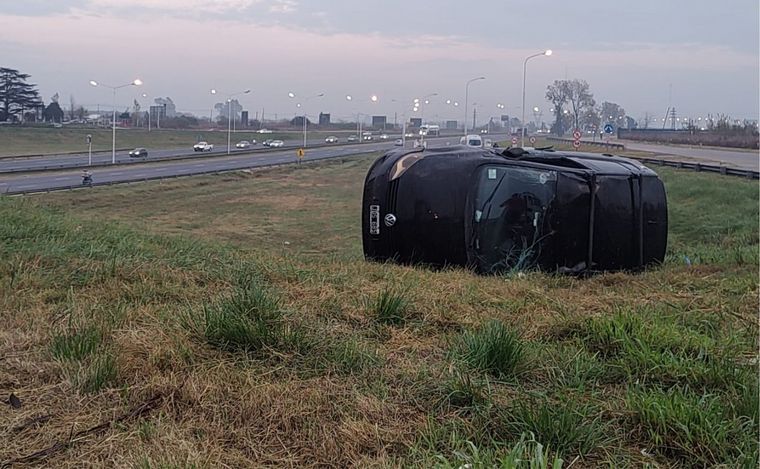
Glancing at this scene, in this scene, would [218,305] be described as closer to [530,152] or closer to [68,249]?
[68,249]

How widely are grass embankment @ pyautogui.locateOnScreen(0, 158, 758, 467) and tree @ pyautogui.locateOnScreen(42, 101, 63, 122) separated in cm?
10994

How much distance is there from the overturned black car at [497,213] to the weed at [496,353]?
174 inches

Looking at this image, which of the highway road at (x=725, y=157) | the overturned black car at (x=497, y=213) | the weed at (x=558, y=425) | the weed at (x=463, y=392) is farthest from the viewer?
the highway road at (x=725, y=157)

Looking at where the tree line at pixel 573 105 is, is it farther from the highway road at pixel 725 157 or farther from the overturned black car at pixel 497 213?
the overturned black car at pixel 497 213

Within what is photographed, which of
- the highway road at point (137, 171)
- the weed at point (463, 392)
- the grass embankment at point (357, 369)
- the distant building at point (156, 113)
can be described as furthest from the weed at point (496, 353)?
the distant building at point (156, 113)

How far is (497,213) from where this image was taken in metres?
8.33

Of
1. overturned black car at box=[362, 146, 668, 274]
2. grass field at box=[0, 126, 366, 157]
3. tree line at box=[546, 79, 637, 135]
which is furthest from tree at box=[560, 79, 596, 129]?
overturned black car at box=[362, 146, 668, 274]

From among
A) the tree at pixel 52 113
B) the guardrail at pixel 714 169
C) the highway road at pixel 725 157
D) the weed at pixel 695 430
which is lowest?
the weed at pixel 695 430

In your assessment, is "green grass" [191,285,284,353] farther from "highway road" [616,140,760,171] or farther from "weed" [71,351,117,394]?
"highway road" [616,140,760,171]

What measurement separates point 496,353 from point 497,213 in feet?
15.6

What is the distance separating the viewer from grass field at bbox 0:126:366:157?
2739 inches

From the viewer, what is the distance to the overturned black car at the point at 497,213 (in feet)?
27.2

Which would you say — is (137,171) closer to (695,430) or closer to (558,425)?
(558,425)

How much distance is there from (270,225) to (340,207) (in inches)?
272
